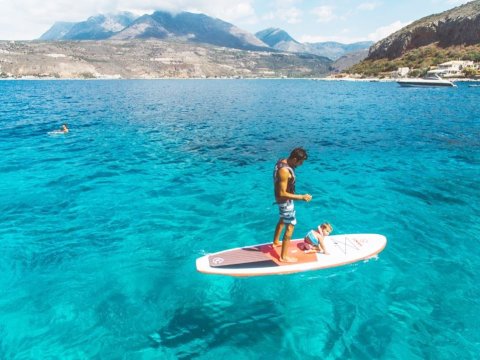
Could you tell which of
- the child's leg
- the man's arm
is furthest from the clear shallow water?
the man's arm

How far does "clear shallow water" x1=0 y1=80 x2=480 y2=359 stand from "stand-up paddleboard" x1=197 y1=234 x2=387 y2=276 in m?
0.54

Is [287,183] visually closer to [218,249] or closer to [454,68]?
[218,249]

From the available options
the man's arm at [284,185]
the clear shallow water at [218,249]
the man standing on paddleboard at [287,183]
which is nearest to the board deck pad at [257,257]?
the clear shallow water at [218,249]

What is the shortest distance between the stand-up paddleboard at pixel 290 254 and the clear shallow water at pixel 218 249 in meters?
0.54

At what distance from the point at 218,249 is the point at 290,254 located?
316 centimetres

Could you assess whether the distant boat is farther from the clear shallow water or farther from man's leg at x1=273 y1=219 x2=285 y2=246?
man's leg at x1=273 y1=219 x2=285 y2=246

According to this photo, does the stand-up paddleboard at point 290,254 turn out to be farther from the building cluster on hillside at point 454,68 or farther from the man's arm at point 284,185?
the building cluster on hillside at point 454,68

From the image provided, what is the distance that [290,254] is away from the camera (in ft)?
36.2

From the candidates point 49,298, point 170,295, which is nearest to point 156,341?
point 170,295

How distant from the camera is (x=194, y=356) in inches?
309

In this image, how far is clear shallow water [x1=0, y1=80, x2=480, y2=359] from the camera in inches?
330

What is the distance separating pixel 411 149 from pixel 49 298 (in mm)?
30357

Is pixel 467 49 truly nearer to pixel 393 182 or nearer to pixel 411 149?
pixel 411 149

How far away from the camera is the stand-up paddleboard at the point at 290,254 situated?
10188 mm
